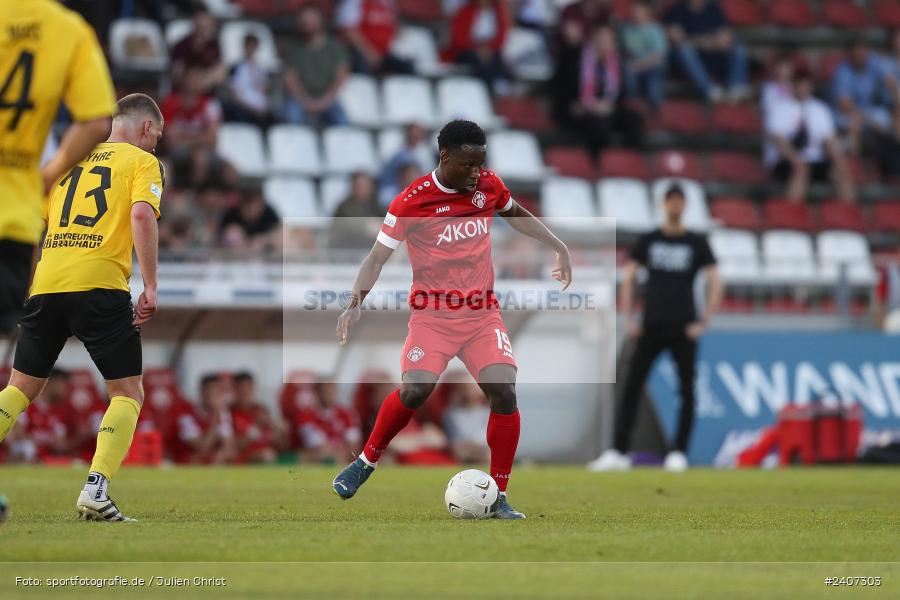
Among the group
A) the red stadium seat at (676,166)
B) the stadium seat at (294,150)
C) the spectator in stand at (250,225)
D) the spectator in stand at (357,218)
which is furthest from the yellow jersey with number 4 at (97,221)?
the red stadium seat at (676,166)

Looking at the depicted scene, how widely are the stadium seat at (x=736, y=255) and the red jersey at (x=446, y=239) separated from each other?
31.6ft

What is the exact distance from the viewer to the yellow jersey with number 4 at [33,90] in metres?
6.05

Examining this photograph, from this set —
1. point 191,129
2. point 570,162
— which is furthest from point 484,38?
point 191,129

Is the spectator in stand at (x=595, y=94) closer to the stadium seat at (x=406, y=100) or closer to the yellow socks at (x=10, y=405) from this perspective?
the stadium seat at (x=406, y=100)

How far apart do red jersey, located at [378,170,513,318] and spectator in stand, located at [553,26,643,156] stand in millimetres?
13647

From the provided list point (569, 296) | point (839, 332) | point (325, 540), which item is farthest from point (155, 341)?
point (325, 540)

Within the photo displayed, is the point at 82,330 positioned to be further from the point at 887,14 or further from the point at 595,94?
the point at 887,14

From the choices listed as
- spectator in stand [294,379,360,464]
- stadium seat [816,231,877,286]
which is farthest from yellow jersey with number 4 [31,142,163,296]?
stadium seat [816,231,877,286]

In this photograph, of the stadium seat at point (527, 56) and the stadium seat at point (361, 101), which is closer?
the stadium seat at point (361, 101)

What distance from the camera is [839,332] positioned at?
57.3 ft

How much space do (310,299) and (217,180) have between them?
2.91 meters

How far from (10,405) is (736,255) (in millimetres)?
14033

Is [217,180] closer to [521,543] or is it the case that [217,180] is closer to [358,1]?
[358,1]

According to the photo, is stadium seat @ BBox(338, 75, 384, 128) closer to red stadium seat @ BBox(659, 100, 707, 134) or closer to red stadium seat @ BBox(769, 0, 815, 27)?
red stadium seat @ BBox(659, 100, 707, 134)
